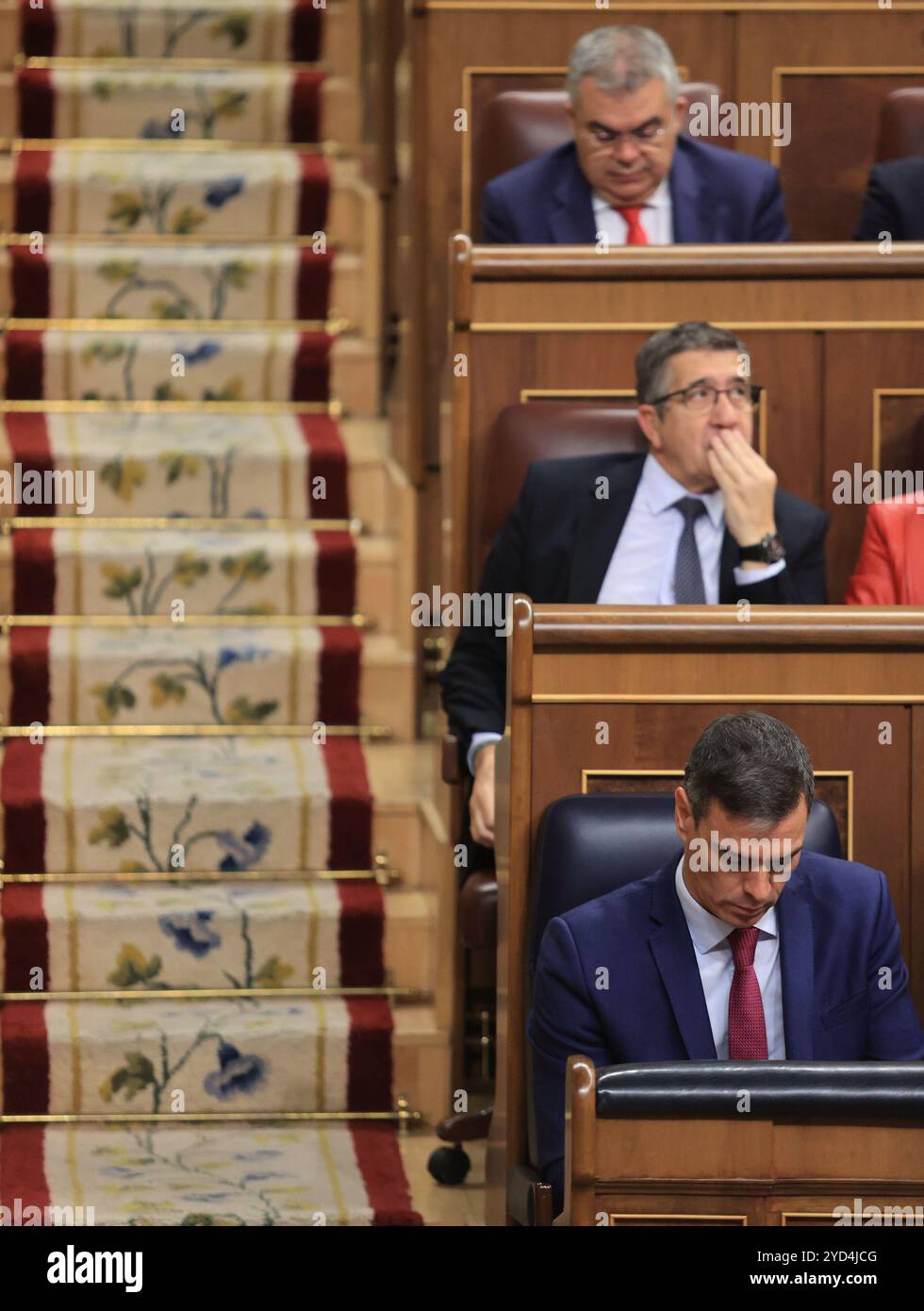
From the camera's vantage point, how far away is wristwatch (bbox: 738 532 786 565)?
162cm

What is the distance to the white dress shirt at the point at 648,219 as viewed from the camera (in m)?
1.99

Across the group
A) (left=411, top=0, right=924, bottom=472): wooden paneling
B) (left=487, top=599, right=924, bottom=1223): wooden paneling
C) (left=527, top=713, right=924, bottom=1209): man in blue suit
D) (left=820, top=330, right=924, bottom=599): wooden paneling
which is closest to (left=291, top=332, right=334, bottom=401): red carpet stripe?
(left=411, top=0, right=924, bottom=472): wooden paneling

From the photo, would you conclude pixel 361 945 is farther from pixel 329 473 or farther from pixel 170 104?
pixel 170 104

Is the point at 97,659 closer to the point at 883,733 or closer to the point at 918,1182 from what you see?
the point at 883,733

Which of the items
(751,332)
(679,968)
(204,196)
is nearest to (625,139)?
(751,332)

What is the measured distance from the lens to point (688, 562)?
5.48 feet

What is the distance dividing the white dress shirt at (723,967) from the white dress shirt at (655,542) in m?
0.44

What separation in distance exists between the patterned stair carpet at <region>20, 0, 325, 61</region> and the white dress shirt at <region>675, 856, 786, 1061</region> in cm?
177

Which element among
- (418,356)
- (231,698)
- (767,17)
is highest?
(767,17)

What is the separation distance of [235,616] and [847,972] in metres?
1.16

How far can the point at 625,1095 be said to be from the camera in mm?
1023

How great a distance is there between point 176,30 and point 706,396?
1353 mm

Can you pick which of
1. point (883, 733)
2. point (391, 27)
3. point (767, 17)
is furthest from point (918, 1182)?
point (391, 27)
